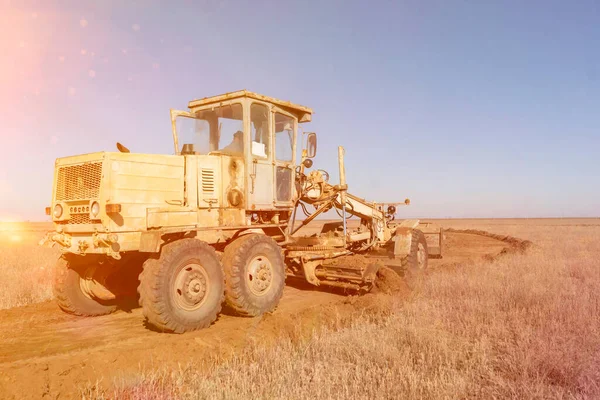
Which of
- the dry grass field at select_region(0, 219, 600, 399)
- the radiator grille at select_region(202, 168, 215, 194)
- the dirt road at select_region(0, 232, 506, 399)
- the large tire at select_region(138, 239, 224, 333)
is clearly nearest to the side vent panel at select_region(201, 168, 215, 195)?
the radiator grille at select_region(202, 168, 215, 194)

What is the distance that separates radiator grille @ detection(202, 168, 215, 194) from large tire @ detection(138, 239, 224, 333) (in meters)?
1.22

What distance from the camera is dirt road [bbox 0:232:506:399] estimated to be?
4586 mm

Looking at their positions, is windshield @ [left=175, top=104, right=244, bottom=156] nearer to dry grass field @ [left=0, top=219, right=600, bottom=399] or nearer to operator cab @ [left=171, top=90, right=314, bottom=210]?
operator cab @ [left=171, top=90, right=314, bottom=210]

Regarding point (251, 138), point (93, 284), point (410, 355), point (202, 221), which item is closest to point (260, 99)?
point (251, 138)

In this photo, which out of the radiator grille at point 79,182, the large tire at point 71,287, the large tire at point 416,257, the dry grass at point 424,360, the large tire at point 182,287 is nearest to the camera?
the dry grass at point 424,360

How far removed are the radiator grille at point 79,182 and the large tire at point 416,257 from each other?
7817 mm

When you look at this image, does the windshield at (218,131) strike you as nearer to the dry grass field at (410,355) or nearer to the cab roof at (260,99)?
the cab roof at (260,99)

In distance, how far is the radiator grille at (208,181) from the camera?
7.48 meters

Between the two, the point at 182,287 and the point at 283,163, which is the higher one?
the point at 283,163

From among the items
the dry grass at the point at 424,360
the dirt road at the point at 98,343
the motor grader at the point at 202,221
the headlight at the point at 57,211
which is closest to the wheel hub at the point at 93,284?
the motor grader at the point at 202,221

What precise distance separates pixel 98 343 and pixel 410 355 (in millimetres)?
4228

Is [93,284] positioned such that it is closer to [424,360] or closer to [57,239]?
[57,239]

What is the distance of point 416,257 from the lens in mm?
11547

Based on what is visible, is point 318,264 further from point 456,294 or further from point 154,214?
point 154,214
